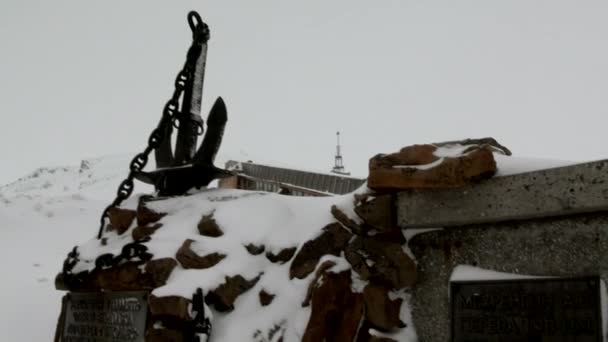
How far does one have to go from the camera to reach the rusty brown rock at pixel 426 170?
2.21 meters

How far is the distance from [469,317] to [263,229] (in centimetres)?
142

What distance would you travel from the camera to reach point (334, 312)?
8.09 feet

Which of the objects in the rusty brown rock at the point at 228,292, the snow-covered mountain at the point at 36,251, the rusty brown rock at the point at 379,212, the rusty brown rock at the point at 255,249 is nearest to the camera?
the rusty brown rock at the point at 379,212

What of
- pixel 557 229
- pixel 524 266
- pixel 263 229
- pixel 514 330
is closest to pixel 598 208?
pixel 557 229

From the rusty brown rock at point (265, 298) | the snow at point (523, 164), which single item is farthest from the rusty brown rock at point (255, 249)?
the snow at point (523, 164)

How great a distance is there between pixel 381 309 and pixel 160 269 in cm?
141

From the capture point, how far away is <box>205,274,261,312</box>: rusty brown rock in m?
2.88

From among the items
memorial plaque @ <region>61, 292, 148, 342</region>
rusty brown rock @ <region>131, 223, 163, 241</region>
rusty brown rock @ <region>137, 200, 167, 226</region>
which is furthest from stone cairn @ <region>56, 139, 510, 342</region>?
rusty brown rock @ <region>137, 200, 167, 226</region>

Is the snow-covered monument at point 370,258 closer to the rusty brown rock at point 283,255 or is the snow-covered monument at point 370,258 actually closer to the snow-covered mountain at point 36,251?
the rusty brown rock at point 283,255

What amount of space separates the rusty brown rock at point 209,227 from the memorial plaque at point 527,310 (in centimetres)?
156

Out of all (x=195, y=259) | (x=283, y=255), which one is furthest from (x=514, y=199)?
(x=195, y=259)

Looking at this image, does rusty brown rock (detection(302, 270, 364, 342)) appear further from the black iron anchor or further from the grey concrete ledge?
the black iron anchor

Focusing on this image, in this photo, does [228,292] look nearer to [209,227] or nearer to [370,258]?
[209,227]

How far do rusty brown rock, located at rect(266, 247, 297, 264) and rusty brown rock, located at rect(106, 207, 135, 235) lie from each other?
125 centimetres
